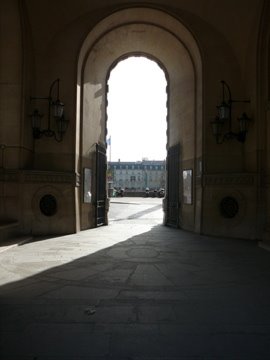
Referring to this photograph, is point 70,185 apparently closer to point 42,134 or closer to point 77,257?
point 42,134

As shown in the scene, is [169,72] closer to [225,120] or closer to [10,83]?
[225,120]

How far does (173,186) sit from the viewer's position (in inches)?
607

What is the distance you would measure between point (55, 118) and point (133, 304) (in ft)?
28.4

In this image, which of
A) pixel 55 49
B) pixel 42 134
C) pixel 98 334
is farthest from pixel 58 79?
pixel 98 334

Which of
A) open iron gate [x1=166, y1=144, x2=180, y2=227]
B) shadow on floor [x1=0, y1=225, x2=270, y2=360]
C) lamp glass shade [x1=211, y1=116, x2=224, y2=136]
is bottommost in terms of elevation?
shadow on floor [x1=0, y1=225, x2=270, y2=360]

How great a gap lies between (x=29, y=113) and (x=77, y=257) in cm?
572

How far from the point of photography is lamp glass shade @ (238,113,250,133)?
11898 millimetres

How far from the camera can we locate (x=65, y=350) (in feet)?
11.9

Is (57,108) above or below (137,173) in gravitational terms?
below

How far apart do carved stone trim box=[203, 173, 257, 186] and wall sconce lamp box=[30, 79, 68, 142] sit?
4643mm

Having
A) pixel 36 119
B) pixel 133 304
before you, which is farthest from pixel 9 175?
pixel 133 304

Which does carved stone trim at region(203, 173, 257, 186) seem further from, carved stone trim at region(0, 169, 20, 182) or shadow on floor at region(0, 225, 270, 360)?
carved stone trim at region(0, 169, 20, 182)

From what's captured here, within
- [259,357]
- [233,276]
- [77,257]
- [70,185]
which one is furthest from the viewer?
[70,185]

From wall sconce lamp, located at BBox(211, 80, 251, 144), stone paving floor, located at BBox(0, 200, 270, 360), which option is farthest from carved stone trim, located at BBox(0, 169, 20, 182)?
wall sconce lamp, located at BBox(211, 80, 251, 144)
